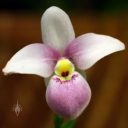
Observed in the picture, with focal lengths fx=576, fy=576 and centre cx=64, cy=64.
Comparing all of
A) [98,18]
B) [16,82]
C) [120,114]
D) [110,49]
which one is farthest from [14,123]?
[110,49]

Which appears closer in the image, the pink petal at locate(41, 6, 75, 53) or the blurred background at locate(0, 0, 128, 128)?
the pink petal at locate(41, 6, 75, 53)

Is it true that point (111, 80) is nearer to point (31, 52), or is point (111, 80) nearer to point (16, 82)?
point (16, 82)

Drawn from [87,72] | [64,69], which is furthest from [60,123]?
[87,72]

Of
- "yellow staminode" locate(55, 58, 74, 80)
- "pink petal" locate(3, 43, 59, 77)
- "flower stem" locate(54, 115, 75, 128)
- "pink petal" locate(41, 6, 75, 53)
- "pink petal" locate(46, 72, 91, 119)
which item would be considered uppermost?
"pink petal" locate(41, 6, 75, 53)

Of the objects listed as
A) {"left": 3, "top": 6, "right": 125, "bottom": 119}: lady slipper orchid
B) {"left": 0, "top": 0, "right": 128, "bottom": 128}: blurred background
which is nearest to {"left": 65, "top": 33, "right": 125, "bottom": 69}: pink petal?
{"left": 3, "top": 6, "right": 125, "bottom": 119}: lady slipper orchid

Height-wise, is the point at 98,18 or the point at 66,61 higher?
the point at 66,61

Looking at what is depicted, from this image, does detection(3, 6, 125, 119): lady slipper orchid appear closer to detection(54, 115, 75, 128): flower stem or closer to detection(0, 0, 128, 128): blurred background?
detection(54, 115, 75, 128): flower stem
